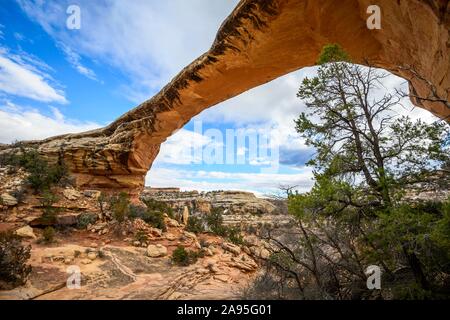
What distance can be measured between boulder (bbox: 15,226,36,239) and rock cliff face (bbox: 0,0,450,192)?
5500mm

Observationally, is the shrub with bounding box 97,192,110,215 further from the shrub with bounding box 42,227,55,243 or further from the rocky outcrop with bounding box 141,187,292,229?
the rocky outcrop with bounding box 141,187,292,229

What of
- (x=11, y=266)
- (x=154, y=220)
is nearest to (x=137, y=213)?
(x=154, y=220)

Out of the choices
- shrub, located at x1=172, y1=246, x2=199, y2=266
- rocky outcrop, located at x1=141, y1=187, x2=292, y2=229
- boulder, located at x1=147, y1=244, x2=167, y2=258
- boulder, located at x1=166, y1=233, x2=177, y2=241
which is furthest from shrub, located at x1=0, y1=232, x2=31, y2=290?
rocky outcrop, located at x1=141, y1=187, x2=292, y2=229

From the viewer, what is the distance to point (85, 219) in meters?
10.6

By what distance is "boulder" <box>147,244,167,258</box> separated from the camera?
8914 mm

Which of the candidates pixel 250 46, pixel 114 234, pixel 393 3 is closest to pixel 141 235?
pixel 114 234

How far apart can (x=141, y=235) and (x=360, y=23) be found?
10.3m

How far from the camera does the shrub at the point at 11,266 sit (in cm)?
540

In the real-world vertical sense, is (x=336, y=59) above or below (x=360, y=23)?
below

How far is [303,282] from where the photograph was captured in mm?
5039

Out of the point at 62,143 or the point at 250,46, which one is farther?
the point at 62,143

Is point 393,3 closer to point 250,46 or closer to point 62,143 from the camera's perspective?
point 250,46
